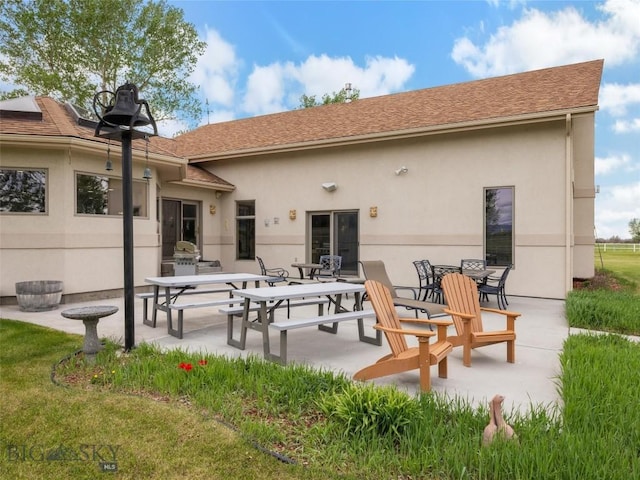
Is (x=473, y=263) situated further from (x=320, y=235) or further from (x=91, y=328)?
(x=91, y=328)

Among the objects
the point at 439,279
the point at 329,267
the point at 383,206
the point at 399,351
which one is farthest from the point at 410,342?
the point at 383,206

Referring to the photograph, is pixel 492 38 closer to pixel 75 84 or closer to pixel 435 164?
pixel 435 164

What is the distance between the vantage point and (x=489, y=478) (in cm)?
254

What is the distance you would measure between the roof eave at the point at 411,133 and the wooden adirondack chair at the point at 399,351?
7254mm

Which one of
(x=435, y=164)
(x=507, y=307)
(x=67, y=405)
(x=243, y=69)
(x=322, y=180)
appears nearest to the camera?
(x=67, y=405)

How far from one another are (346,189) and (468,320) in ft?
26.8

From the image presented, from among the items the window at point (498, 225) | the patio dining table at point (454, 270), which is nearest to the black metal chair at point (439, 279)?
the patio dining table at point (454, 270)

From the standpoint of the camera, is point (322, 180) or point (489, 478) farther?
point (322, 180)

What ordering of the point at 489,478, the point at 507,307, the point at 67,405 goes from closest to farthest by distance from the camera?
the point at 489,478 → the point at 67,405 → the point at 507,307

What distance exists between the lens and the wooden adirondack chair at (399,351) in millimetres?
3926

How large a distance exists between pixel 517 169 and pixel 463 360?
6986mm

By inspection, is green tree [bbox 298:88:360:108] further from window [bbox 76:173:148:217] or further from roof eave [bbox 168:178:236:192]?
window [bbox 76:173:148:217]

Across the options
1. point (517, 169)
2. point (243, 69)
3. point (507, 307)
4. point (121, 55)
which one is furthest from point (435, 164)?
point (243, 69)

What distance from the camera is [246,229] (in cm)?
→ 1466
